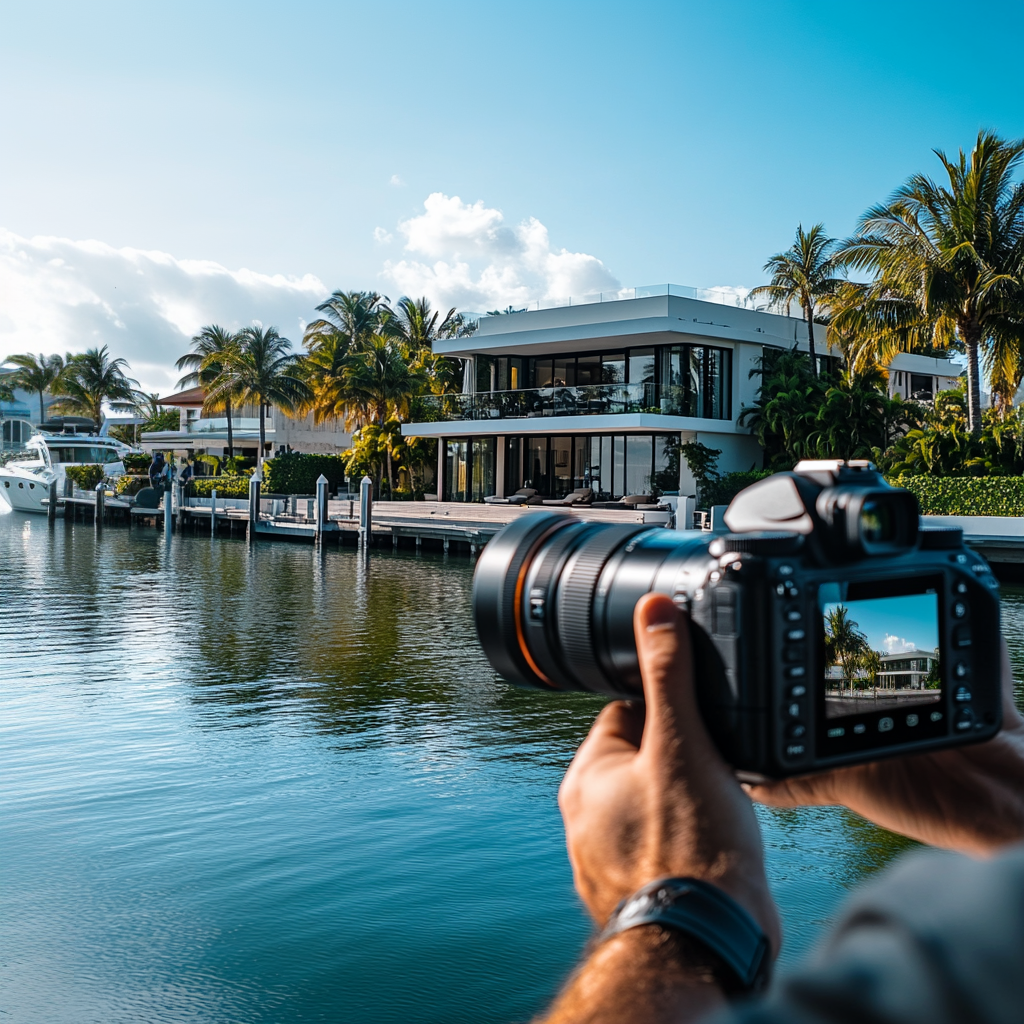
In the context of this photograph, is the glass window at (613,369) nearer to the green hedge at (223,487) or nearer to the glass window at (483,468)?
the glass window at (483,468)

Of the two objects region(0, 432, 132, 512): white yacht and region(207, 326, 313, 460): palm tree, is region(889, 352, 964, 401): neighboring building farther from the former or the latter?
region(0, 432, 132, 512): white yacht

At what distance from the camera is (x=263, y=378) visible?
43969 millimetres

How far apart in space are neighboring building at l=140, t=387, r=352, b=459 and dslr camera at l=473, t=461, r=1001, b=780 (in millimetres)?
46886

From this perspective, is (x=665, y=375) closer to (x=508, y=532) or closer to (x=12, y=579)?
(x=12, y=579)

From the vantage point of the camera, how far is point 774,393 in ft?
95.2

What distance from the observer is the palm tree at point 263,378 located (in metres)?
44.0

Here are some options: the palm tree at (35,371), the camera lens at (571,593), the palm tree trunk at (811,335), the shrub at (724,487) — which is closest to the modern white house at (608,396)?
the palm tree trunk at (811,335)

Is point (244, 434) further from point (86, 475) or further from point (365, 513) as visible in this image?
point (365, 513)

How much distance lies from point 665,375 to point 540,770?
2218 centimetres

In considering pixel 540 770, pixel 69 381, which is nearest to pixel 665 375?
pixel 540 770

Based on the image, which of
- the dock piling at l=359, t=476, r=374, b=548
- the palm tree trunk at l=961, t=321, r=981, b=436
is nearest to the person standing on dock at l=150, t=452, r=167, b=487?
the dock piling at l=359, t=476, r=374, b=548

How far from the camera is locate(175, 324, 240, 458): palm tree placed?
44750 mm

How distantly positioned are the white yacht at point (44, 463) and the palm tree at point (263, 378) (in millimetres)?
4754

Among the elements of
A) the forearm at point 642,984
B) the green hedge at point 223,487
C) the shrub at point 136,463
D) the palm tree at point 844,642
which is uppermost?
the shrub at point 136,463
